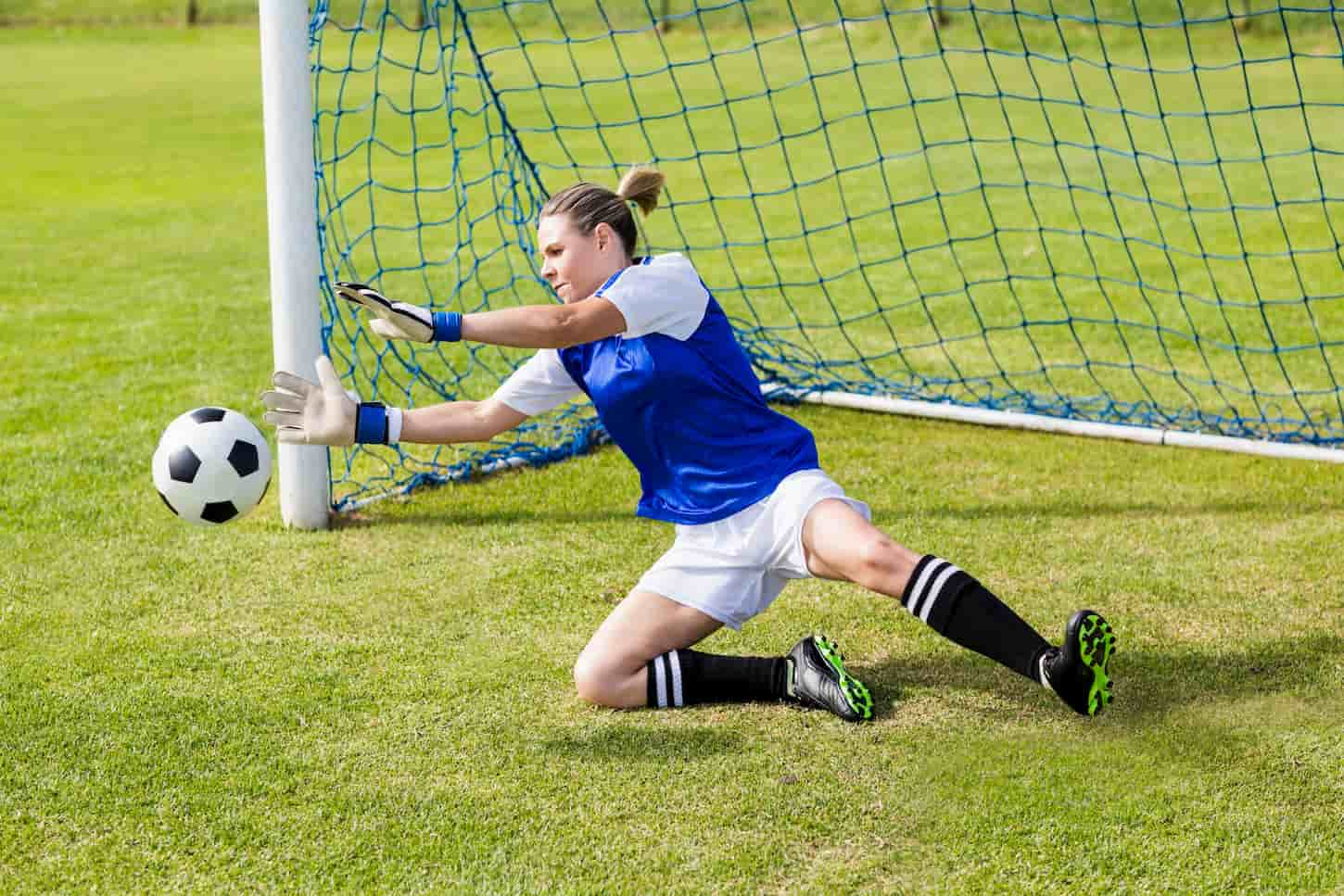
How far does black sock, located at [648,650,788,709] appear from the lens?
3.61 metres

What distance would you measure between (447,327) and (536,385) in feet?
2.15

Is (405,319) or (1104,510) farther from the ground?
(405,319)

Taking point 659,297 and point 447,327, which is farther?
point 659,297

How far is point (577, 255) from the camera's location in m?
3.60

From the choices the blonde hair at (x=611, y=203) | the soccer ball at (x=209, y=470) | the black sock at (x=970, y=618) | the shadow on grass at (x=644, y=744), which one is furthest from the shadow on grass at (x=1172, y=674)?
the soccer ball at (x=209, y=470)

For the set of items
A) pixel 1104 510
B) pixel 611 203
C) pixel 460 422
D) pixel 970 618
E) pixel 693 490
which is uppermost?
pixel 611 203

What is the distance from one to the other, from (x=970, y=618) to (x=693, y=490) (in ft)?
2.47

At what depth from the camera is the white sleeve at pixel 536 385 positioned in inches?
151

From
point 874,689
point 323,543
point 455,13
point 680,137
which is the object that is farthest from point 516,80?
point 874,689

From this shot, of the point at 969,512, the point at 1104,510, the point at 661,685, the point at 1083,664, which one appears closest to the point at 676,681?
the point at 661,685

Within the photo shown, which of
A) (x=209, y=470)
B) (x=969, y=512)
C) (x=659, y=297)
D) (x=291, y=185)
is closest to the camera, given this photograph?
(x=659, y=297)

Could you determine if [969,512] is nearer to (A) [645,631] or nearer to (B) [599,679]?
(A) [645,631]

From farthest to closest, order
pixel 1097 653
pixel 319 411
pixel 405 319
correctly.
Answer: pixel 319 411, pixel 1097 653, pixel 405 319

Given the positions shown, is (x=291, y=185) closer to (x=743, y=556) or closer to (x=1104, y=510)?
(x=743, y=556)
